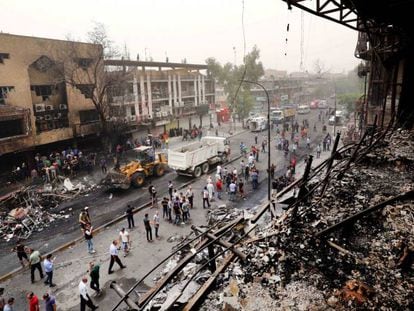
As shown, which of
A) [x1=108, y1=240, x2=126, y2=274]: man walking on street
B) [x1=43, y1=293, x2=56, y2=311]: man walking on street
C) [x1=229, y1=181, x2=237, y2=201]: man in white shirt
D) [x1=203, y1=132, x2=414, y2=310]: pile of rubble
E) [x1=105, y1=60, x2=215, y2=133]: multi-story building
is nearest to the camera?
[x1=203, y1=132, x2=414, y2=310]: pile of rubble

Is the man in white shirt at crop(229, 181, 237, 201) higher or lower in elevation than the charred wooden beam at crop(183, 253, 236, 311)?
lower

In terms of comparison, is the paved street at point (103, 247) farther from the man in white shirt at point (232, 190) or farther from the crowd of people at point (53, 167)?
the crowd of people at point (53, 167)

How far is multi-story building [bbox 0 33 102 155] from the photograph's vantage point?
22203 mm

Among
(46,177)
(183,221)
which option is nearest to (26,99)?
(46,177)

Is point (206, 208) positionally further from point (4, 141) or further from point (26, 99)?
point (26, 99)

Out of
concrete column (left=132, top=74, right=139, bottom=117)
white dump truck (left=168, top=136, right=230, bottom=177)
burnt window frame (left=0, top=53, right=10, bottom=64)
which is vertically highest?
burnt window frame (left=0, top=53, right=10, bottom=64)

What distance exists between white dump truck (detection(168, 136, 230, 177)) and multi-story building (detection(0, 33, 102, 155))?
1107 centimetres

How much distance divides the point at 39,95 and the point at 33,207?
1266 centimetres

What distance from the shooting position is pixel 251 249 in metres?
5.57

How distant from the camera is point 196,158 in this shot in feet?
70.0

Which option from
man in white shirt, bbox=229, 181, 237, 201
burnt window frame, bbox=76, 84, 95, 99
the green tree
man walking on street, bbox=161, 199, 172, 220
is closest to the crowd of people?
burnt window frame, bbox=76, 84, 95, 99

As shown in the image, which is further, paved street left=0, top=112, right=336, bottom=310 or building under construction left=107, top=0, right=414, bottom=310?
paved street left=0, top=112, right=336, bottom=310

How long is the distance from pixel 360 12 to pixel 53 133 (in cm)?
2399

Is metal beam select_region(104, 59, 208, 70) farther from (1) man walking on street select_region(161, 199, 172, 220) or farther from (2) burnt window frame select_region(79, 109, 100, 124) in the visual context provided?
(1) man walking on street select_region(161, 199, 172, 220)
